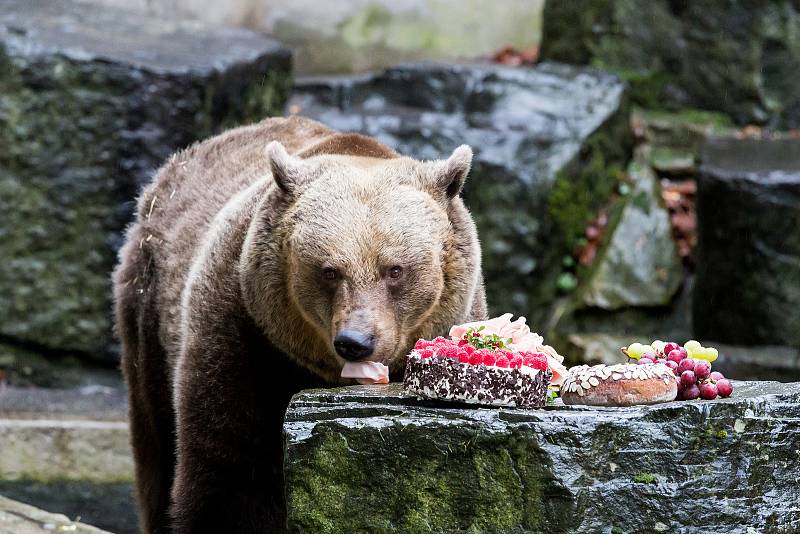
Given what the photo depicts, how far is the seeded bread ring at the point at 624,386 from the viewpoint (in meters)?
4.59

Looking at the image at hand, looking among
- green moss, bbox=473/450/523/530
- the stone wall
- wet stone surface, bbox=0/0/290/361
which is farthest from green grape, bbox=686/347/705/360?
the stone wall

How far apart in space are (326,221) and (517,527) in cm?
173

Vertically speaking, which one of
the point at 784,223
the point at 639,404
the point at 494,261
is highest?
the point at 639,404

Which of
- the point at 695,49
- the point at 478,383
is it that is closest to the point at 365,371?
the point at 478,383

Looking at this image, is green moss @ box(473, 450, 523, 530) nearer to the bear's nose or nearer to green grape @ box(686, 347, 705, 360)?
the bear's nose

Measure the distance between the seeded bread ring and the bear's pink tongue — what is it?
901mm

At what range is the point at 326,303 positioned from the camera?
17.9 feet

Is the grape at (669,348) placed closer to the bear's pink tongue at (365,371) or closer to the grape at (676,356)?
the grape at (676,356)

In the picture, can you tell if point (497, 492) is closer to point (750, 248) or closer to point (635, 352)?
point (635, 352)

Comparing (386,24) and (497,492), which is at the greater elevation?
(497,492)

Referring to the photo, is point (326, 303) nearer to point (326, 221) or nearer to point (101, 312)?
point (326, 221)

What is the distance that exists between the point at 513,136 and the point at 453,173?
5894 millimetres

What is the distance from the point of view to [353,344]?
16.6 feet

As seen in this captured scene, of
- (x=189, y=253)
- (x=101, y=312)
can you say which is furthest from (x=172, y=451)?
(x=101, y=312)
